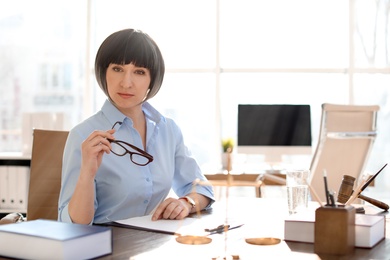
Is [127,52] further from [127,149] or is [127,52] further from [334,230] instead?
[334,230]

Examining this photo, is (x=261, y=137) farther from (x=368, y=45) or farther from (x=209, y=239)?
(x=209, y=239)

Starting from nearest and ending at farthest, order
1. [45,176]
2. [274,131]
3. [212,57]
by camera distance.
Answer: [45,176]
[274,131]
[212,57]

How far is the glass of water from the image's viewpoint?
1.90m

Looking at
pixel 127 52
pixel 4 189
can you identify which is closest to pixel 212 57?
pixel 4 189

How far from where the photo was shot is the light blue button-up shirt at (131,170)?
1905 mm

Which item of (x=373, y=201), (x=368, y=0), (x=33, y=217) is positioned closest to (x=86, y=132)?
(x=33, y=217)

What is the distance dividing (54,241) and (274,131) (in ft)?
14.4

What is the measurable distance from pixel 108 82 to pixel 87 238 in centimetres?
89

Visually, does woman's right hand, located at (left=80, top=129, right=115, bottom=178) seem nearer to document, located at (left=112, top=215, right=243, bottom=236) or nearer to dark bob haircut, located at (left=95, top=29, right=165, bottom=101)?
document, located at (left=112, top=215, right=243, bottom=236)

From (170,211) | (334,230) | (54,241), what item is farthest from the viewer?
(170,211)

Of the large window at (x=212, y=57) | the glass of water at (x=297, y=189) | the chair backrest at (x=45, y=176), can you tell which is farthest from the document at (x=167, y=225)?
the large window at (x=212, y=57)

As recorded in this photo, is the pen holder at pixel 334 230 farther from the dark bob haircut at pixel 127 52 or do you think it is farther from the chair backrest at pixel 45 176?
the chair backrest at pixel 45 176

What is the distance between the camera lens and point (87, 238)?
1.19 meters

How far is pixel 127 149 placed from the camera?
1.96m
